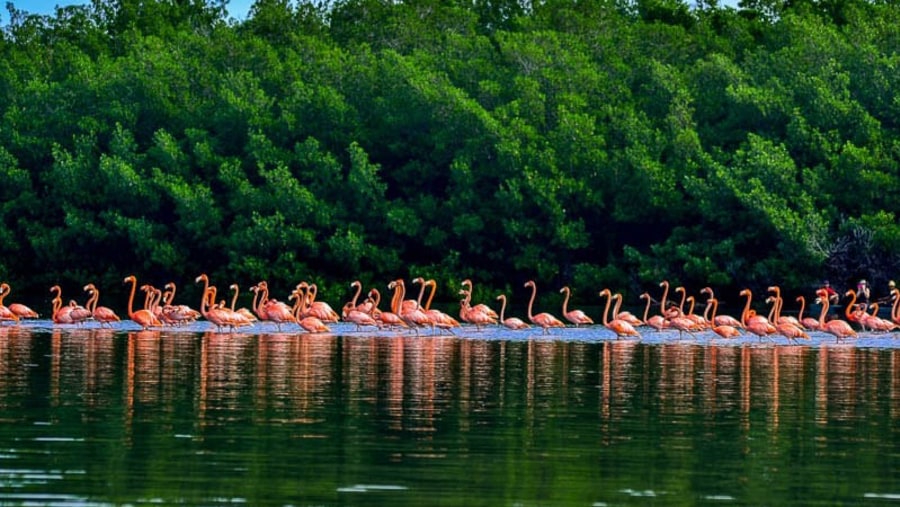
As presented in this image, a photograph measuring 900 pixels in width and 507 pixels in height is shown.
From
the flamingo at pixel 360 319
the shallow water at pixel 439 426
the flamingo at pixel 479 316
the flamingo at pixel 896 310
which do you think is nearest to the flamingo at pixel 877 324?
the flamingo at pixel 896 310

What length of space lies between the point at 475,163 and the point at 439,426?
36.8 meters

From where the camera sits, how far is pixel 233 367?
27.0m

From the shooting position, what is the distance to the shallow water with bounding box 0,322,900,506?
52.2 feet

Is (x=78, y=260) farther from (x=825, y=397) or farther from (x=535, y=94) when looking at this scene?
(x=825, y=397)

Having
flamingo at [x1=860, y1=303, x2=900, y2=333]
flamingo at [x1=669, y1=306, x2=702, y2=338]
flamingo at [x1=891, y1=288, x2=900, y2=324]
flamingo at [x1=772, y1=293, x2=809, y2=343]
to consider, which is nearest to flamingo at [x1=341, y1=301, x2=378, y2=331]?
flamingo at [x1=669, y1=306, x2=702, y2=338]

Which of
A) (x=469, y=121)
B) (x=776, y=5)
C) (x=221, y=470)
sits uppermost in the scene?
(x=776, y=5)

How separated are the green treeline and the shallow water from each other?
20.3 meters

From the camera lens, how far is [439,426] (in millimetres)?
19812

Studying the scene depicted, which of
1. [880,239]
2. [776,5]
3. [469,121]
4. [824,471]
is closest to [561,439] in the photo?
[824,471]

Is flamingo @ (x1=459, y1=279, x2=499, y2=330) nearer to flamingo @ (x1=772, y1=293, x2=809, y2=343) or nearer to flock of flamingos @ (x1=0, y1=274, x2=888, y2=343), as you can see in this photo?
flock of flamingos @ (x1=0, y1=274, x2=888, y2=343)

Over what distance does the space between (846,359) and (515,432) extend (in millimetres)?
12258

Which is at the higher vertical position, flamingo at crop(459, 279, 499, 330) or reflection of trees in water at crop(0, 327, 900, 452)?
flamingo at crop(459, 279, 499, 330)

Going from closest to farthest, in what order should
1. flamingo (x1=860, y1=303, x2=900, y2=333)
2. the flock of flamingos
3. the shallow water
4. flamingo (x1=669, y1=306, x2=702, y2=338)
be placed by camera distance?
the shallow water → the flock of flamingos → flamingo (x1=669, y1=306, x2=702, y2=338) → flamingo (x1=860, y1=303, x2=900, y2=333)

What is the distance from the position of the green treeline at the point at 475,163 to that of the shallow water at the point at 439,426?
20.3 meters
